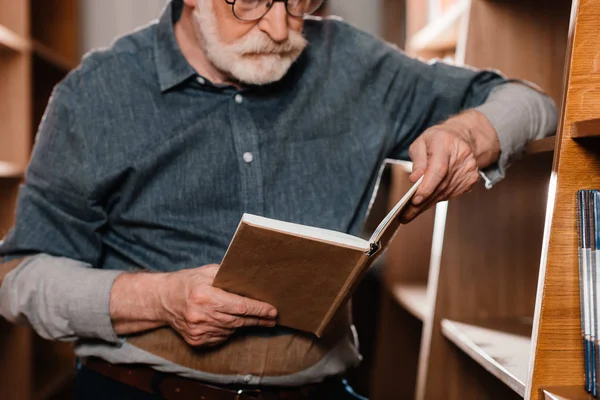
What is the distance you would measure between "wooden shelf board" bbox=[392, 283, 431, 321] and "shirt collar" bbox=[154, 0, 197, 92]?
97cm

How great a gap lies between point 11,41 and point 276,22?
4.12ft

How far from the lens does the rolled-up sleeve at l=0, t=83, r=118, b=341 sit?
124 cm

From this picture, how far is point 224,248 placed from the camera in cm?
134

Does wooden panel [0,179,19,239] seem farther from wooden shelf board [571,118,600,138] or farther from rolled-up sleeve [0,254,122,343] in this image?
wooden shelf board [571,118,600,138]

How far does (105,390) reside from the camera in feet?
4.39

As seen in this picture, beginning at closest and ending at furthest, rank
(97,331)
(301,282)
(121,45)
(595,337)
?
(595,337) → (301,282) → (97,331) → (121,45)

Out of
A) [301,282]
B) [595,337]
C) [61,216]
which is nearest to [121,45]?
[61,216]

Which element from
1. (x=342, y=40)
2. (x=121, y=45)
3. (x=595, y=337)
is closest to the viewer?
(x=595, y=337)

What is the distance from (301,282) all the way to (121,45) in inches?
27.0

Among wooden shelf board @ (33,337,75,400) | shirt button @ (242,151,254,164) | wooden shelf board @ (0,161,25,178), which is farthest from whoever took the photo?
wooden shelf board @ (33,337,75,400)

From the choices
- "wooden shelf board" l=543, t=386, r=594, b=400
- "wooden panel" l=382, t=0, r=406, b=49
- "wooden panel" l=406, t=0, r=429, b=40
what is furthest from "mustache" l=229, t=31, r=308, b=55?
"wooden panel" l=382, t=0, r=406, b=49

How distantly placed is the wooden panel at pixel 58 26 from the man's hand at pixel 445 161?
7.17 ft

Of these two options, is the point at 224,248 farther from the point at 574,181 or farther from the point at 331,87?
the point at 574,181

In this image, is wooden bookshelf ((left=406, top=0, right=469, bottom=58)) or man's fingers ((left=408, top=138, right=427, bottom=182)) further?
wooden bookshelf ((left=406, top=0, right=469, bottom=58))
